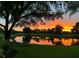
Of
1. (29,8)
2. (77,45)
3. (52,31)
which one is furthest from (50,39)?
(29,8)

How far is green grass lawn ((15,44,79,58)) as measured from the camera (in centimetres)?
1139

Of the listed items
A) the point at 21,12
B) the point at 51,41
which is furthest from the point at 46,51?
the point at 21,12

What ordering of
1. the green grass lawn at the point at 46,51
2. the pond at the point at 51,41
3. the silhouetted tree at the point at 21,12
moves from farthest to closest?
the silhouetted tree at the point at 21,12 → the pond at the point at 51,41 → the green grass lawn at the point at 46,51

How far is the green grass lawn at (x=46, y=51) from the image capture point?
11.4 meters

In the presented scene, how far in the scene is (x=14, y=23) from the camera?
1386cm

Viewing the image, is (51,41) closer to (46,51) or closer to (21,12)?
(46,51)

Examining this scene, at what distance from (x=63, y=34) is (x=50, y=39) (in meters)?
0.70

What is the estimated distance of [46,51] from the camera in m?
12.2

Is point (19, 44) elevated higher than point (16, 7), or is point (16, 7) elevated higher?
point (16, 7)

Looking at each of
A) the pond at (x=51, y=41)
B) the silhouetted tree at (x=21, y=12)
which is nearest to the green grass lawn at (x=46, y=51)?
the pond at (x=51, y=41)

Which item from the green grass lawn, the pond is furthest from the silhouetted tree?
the green grass lawn

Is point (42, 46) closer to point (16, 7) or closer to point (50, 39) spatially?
point (50, 39)

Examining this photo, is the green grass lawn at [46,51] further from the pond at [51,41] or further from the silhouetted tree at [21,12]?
the silhouetted tree at [21,12]

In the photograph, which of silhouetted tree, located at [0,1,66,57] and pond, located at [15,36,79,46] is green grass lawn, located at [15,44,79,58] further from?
silhouetted tree, located at [0,1,66,57]
